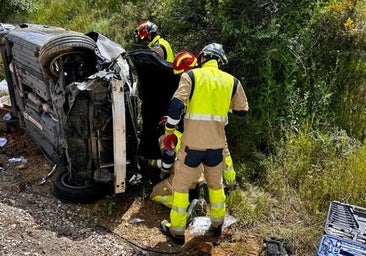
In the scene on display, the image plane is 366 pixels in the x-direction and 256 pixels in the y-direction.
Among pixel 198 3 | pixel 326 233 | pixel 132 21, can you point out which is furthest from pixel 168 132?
pixel 132 21

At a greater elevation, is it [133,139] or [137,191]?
[133,139]

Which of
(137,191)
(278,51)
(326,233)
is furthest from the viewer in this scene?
(278,51)

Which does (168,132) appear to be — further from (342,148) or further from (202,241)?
(342,148)

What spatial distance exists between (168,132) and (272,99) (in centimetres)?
226

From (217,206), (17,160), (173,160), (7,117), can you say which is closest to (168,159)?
(173,160)

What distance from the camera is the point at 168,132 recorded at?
14.2ft

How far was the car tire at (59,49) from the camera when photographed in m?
4.82

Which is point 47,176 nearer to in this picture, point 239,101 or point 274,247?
point 239,101

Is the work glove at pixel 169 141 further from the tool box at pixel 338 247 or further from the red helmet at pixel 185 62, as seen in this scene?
the tool box at pixel 338 247

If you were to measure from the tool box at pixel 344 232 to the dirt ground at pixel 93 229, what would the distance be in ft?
2.65

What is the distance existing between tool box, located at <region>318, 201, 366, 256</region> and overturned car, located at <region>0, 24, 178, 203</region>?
2.09 metres

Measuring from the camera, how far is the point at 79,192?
494cm

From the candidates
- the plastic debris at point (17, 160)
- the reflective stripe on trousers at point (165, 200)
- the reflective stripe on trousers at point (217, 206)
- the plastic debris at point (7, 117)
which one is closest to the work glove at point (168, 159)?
the reflective stripe on trousers at point (165, 200)

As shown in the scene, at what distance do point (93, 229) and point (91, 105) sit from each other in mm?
1245
